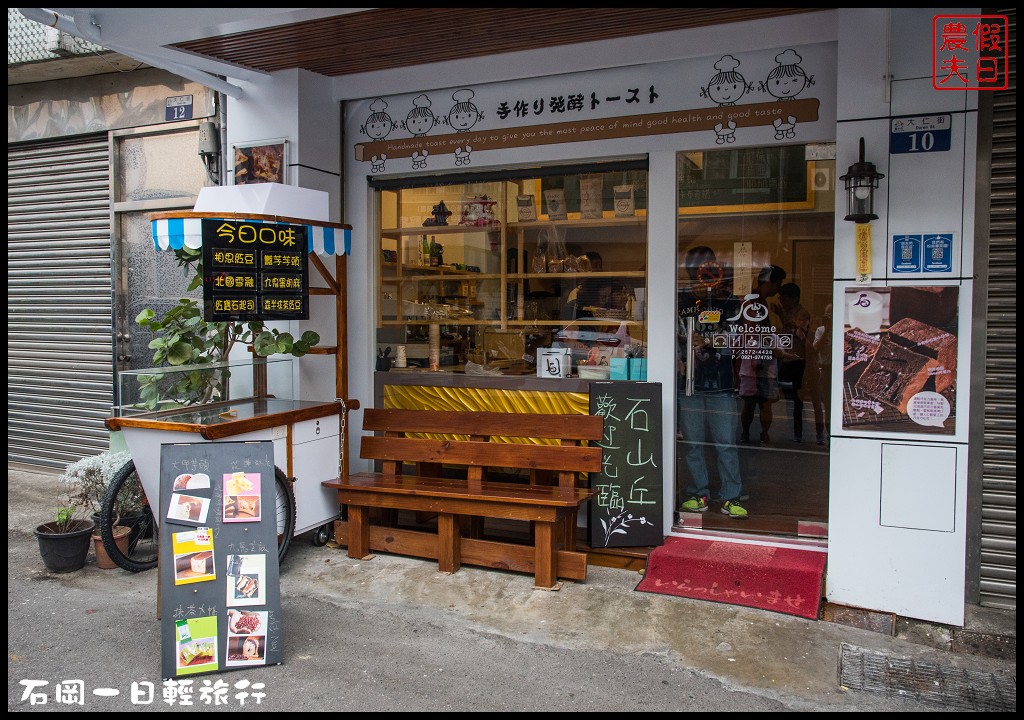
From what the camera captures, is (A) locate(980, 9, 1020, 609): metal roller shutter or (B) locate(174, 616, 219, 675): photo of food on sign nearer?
(B) locate(174, 616, 219, 675): photo of food on sign

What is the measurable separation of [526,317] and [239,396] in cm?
231

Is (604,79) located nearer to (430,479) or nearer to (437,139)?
(437,139)

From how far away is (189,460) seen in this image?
4277 millimetres

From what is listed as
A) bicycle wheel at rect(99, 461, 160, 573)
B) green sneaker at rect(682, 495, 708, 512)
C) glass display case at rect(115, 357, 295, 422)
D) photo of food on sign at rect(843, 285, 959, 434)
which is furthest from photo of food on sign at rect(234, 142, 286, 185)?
photo of food on sign at rect(843, 285, 959, 434)

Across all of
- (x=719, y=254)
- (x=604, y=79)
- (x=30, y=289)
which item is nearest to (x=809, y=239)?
(x=719, y=254)

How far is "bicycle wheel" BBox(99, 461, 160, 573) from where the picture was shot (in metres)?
5.47

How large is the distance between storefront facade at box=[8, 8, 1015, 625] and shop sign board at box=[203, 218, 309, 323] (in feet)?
2.91

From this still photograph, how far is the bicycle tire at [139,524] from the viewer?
5.47 m

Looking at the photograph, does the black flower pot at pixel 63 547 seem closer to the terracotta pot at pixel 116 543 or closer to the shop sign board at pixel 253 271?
the terracotta pot at pixel 116 543

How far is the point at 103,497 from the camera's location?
225 inches

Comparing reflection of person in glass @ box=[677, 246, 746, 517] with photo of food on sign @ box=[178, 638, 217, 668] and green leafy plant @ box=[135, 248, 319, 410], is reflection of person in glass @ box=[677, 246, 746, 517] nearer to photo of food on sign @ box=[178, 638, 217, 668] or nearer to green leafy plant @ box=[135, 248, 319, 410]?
green leafy plant @ box=[135, 248, 319, 410]

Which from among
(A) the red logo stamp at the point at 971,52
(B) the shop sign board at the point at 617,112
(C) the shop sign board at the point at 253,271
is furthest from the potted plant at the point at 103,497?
(A) the red logo stamp at the point at 971,52

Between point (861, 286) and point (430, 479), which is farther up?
point (861, 286)

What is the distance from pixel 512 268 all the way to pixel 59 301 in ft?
16.8
